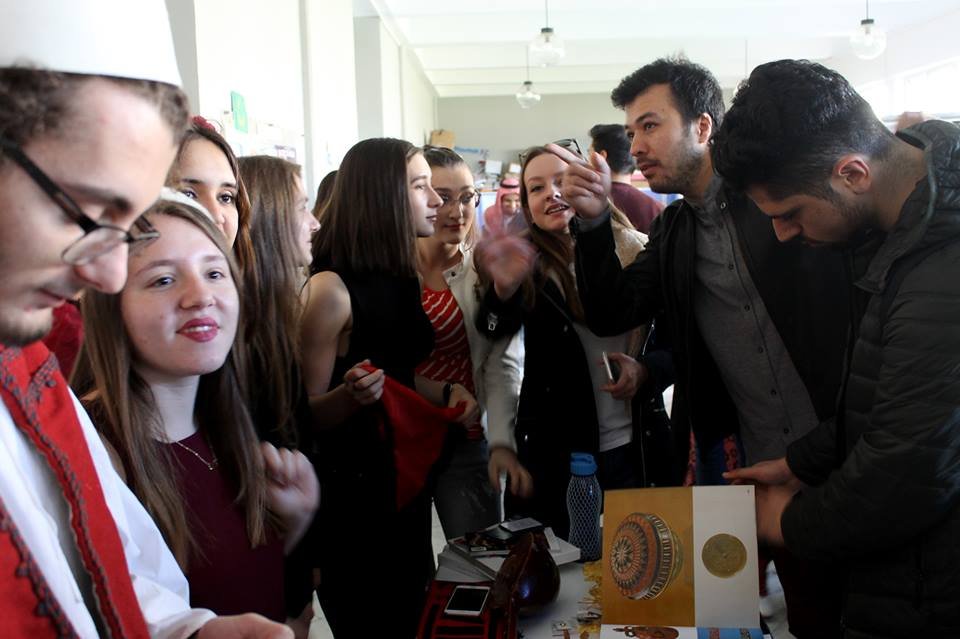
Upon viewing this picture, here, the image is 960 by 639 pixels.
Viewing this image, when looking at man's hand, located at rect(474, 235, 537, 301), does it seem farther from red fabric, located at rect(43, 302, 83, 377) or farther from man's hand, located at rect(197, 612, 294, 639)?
man's hand, located at rect(197, 612, 294, 639)

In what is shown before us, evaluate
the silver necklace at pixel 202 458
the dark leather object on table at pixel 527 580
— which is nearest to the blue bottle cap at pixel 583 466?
the dark leather object on table at pixel 527 580

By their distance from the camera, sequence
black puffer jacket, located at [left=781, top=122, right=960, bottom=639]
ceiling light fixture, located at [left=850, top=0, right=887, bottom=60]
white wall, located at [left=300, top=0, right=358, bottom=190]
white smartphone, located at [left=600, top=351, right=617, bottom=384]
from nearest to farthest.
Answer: black puffer jacket, located at [left=781, top=122, right=960, bottom=639] → white smartphone, located at [left=600, top=351, right=617, bottom=384] → white wall, located at [left=300, top=0, right=358, bottom=190] → ceiling light fixture, located at [left=850, top=0, right=887, bottom=60]

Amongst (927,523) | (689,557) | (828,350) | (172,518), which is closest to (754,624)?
(689,557)

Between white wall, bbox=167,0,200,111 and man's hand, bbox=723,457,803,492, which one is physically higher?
white wall, bbox=167,0,200,111

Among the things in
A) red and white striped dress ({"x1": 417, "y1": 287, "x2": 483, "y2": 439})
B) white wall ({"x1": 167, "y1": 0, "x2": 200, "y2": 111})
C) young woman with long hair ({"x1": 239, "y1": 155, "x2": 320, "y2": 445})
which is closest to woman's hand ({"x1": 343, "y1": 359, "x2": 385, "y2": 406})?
young woman with long hair ({"x1": 239, "y1": 155, "x2": 320, "y2": 445})

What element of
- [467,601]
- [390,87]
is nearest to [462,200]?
[467,601]

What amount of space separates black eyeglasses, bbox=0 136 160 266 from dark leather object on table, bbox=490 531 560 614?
36.8 inches

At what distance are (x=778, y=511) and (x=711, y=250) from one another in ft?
2.58

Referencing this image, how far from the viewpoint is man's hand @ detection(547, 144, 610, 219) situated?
1.95 meters

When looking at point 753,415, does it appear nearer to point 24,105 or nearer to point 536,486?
point 536,486

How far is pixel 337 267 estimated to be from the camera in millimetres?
2039

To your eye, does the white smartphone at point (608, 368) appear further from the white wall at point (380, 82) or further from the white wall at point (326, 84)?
the white wall at point (380, 82)

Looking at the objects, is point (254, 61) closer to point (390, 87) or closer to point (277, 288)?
point (277, 288)

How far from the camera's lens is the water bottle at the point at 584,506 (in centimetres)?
168
